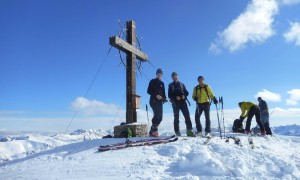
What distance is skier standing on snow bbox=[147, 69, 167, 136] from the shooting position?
10.4m

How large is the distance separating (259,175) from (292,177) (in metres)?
0.72

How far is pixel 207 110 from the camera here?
11.0m

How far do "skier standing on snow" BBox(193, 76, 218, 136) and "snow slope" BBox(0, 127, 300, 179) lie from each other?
105 inches

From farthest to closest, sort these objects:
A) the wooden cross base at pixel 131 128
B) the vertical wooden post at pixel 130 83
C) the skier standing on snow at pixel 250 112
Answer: the skier standing on snow at pixel 250 112, the vertical wooden post at pixel 130 83, the wooden cross base at pixel 131 128

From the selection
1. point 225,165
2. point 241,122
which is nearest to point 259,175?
point 225,165

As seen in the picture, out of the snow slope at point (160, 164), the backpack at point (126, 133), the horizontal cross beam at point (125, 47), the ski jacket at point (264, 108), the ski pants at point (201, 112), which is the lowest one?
the snow slope at point (160, 164)

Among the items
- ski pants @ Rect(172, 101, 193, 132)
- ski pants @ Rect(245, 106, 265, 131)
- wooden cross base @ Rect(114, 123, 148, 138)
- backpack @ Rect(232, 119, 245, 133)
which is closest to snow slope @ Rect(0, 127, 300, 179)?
ski pants @ Rect(172, 101, 193, 132)

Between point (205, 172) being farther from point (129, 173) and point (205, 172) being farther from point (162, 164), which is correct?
point (129, 173)

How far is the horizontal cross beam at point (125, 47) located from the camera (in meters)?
11.1

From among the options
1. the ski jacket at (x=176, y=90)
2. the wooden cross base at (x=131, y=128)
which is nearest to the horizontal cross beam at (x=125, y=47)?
the ski jacket at (x=176, y=90)

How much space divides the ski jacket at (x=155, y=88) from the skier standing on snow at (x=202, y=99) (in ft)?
4.12

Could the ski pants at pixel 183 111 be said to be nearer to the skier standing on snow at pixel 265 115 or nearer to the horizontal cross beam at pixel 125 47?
the horizontal cross beam at pixel 125 47

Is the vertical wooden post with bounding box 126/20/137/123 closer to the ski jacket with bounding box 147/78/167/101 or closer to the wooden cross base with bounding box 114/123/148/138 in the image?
the wooden cross base with bounding box 114/123/148/138

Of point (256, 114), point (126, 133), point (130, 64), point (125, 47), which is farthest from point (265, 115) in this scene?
point (126, 133)
